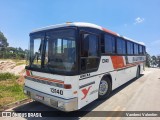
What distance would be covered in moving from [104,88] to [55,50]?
3.09 metres

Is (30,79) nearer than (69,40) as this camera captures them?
No

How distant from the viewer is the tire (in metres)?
7.09

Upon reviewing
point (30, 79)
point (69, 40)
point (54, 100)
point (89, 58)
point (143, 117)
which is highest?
point (69, 40)

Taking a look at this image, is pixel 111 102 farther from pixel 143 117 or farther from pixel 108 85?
pixel 143 117

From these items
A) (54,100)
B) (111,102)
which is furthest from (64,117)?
(111,102)

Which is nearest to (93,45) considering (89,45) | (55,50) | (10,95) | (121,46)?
(89,45)

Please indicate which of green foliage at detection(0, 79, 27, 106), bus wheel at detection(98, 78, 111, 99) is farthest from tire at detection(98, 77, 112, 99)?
green foliage at detection(0, 79, 27, 106)

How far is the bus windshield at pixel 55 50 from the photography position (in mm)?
5188

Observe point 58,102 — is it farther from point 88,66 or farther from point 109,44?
point 109,44

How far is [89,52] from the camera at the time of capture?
5.88 metres

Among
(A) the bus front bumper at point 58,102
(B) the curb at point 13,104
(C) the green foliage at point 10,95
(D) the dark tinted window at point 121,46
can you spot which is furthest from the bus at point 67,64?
(D) the dark tinted window at point 121,46

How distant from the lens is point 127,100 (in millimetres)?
7379

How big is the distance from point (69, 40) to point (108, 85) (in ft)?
11.6

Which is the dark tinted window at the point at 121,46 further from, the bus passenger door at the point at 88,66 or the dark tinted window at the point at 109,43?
the bus passenger door at the point at 88,66
